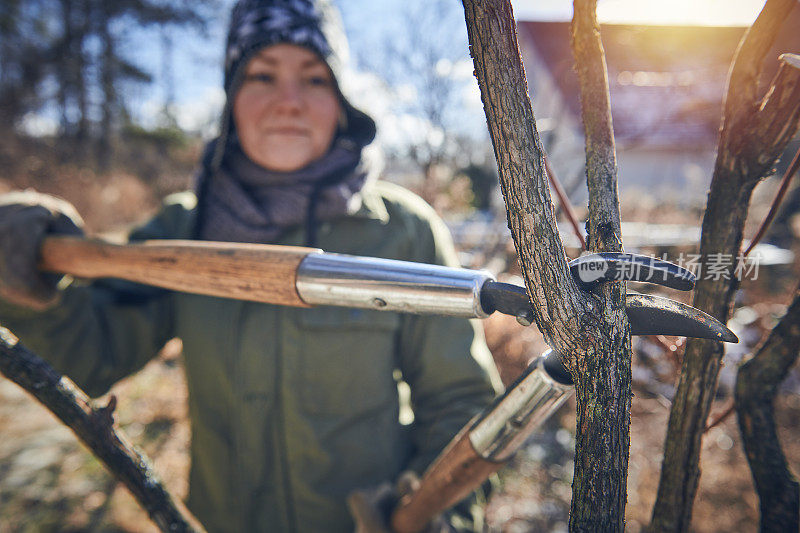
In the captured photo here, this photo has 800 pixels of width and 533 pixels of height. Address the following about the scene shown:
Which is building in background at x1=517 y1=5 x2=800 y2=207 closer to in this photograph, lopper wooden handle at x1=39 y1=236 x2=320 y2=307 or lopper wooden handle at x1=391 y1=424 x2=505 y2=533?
lopper wooden handle at x1=39 y1=236 x2=320 y2=307

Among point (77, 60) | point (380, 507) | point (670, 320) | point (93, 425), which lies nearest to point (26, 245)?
point (93, 425)

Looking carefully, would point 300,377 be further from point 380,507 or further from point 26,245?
point 26,245

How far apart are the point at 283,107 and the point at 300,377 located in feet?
3.44

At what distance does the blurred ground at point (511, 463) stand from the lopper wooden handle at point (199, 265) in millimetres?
1620

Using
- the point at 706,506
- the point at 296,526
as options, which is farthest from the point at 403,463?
the point at 706,506

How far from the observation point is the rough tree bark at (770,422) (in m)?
0.77

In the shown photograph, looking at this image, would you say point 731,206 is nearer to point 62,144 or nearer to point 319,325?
point 319,325

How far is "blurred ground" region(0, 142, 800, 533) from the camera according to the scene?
101 inches

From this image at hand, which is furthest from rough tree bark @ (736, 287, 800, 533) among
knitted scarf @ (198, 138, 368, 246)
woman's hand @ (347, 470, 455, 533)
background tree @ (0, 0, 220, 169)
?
background tree @ (0, 0, 220, 169)

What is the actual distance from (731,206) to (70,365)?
6.67 feet

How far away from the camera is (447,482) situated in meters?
0.98

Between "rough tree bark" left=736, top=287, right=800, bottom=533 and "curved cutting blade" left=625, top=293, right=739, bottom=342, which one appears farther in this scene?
"rough tree bark" left=736, top=287, right=800, bottom=533

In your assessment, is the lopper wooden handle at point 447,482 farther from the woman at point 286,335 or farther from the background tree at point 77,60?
the background tree at point 77,60

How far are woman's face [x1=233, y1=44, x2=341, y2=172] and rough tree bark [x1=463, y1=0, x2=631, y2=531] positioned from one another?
1.32m
